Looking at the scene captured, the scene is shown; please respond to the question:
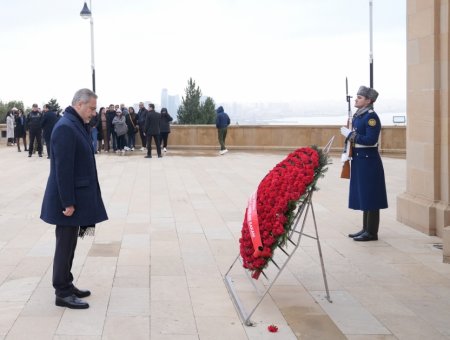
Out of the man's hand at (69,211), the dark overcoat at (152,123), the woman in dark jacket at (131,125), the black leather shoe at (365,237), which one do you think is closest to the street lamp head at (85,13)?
the woman in dark jacket at (131,125)

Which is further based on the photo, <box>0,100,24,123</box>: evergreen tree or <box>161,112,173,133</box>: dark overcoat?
<box>0,100,24,123</box>: evergreen tree

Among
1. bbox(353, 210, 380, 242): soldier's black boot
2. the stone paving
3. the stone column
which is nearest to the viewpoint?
the stone paving

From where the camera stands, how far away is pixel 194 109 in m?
67.8

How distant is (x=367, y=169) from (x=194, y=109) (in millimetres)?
60226

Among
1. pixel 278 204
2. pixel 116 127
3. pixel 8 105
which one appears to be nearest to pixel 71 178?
pixel 278 204

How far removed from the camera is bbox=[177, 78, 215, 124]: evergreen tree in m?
66.8

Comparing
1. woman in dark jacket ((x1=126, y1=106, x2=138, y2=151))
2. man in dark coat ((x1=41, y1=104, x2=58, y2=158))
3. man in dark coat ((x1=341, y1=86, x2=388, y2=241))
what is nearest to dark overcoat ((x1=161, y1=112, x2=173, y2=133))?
woman in dark jacket ((x1=126, y1=106, x2=138, y2=151))

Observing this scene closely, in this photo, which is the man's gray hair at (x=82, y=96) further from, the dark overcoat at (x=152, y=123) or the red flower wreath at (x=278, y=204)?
the dark overcoat at (x=152, y=123)

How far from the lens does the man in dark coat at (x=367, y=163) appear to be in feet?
25.8

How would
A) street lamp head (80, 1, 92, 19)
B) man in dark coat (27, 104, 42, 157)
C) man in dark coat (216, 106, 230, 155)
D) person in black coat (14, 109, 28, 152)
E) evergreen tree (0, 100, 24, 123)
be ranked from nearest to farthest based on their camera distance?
1. man in dark coat (27, 104, 42, 157)
2. man in dark coat (216, 106, 230, 155)
3. person in black coat (14, 109, 28, 152)
4. street lamp head (80, 1, 92, 19)
5. evergreen tree (0, 100, 24, 123)

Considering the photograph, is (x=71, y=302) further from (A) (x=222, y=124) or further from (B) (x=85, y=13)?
(B) (x=85, y=13)

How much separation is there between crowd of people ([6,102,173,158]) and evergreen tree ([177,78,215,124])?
134 feet

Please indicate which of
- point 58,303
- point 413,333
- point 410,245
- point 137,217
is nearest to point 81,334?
point 58,303

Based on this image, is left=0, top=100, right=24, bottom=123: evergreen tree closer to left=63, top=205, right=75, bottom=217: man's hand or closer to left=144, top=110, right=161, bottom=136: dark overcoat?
left=144, top=110, right=161, bottom=136: dark overcoat
